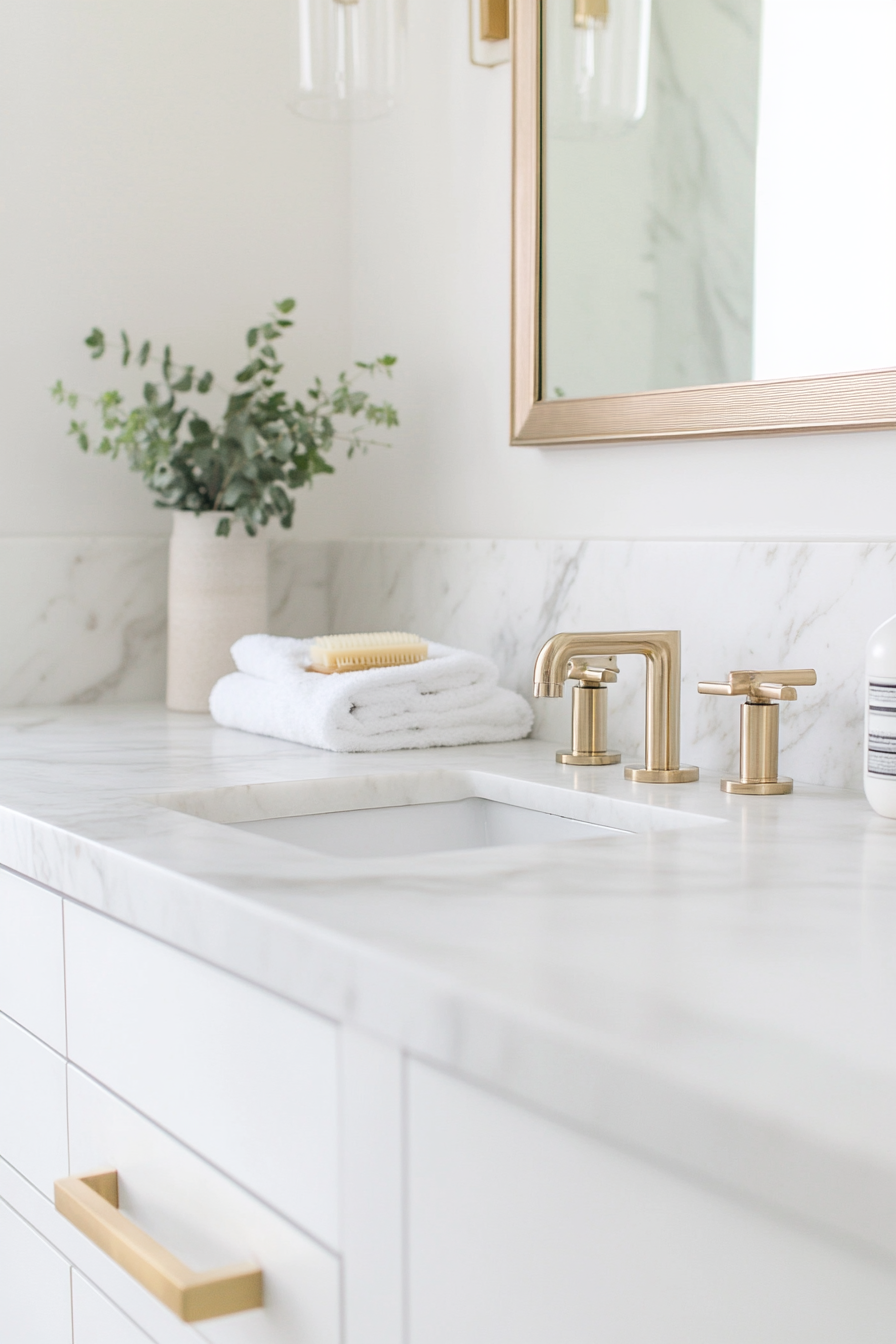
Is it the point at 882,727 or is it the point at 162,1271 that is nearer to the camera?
the point at 162,1271

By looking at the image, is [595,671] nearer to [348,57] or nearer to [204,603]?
[204,603]

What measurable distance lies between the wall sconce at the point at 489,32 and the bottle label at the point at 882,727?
97 centimetres

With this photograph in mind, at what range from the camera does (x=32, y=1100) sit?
1011mm

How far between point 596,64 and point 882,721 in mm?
819

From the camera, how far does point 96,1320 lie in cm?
93

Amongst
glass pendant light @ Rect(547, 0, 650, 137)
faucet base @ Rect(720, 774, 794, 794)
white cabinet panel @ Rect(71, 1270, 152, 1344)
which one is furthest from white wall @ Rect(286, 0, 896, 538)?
white cabinet panel @ Rect(71, 1270, 152, 1344)

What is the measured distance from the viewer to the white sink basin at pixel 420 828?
3.84 ft

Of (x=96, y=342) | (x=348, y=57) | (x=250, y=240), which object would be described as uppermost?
(x=348, y=57)

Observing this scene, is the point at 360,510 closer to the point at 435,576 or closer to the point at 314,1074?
the point at 435,576

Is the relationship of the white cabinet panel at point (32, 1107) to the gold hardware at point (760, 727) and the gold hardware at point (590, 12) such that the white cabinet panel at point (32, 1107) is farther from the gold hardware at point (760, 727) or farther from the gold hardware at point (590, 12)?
the gold hardware at point (590, 12)

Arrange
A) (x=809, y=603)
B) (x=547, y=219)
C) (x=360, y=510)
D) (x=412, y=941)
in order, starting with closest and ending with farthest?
(x=412, y=941) < (x=809, y=603) < (x=547, y=219) < (x=360, y=510)

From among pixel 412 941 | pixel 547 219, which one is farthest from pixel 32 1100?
pixel 547 219

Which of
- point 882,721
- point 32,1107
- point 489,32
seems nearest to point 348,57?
point 489,32

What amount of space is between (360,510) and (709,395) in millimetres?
697
